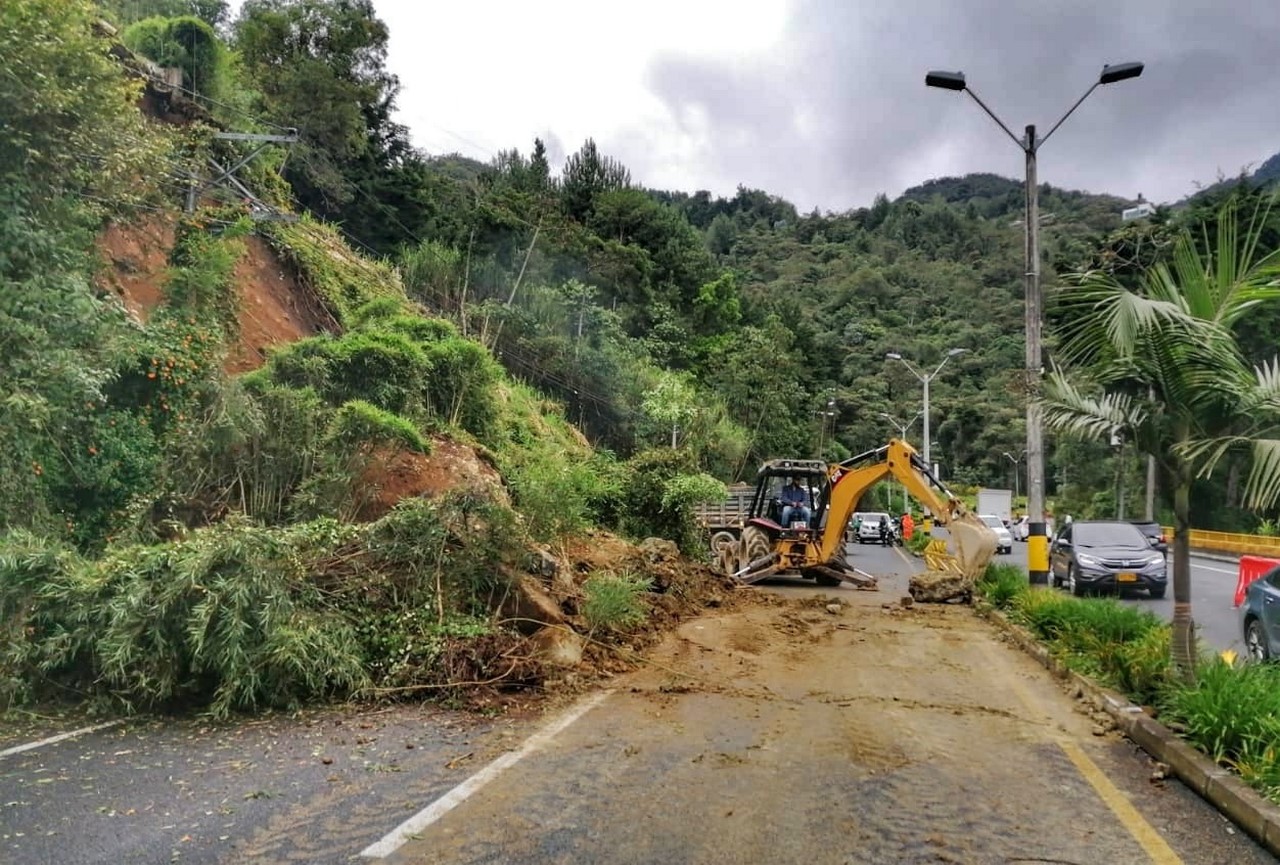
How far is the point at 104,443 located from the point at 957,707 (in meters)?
11.3

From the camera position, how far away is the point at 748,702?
8.09 meters

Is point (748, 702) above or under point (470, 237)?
under

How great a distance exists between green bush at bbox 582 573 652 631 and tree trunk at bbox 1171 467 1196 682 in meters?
5.56

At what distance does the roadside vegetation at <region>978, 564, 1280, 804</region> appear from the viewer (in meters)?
5.79

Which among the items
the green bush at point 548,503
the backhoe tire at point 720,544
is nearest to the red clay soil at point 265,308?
the green bush at point 548,503

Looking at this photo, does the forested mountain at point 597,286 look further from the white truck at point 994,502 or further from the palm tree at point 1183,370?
the white truck at point 994,502

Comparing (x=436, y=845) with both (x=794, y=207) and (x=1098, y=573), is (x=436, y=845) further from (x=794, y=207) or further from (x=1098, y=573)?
(x=794, y=207)

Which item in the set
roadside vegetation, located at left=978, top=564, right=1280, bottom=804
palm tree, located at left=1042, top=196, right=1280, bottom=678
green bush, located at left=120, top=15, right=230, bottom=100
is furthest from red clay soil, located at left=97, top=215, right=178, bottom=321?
roadside vegetation, located at left=978, top=564, right=1280, bottom=804

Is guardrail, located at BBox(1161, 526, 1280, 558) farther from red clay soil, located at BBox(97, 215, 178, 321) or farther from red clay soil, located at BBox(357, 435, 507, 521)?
red clay soil, located at BBox(97, 215, 178, 321)

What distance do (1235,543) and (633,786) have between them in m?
38.2

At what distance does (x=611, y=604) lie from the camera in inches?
415

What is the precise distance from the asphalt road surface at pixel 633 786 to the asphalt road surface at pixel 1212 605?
11.0 feet

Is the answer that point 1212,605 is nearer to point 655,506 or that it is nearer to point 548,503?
point 655,506

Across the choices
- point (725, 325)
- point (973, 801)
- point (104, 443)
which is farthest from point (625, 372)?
point (973, 801)
